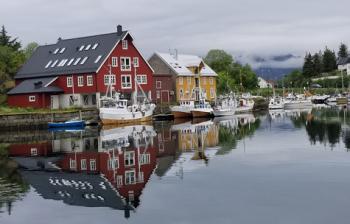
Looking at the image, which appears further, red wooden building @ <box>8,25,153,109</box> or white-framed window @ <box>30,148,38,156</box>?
red wooden building @ <box>8,25,153,109</box>

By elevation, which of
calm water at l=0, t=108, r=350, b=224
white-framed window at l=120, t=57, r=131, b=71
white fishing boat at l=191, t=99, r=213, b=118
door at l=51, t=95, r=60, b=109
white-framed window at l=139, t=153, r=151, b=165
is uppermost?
white-framed window at l=120, t=57, r=131, b=71

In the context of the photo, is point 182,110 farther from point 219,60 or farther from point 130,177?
point 219,60

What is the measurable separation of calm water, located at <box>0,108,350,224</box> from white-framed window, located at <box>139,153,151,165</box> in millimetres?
51

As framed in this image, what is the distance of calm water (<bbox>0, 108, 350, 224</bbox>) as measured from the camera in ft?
49.0

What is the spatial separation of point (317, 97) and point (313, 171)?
4316 inches

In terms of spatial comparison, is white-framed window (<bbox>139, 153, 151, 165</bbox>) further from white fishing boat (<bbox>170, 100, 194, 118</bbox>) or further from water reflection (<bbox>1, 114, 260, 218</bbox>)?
white fishing boat (<bbox>170, 100, 194, 118</bbox>)

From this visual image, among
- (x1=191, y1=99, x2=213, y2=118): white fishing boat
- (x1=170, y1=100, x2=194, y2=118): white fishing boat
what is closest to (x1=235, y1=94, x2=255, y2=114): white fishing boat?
(x1=191, y1=99, x2=213, y2=118): white fishing boat

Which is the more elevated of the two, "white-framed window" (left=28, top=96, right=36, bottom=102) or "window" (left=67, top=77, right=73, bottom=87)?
"window" (left=67, top=77, right=73, bottom=87)

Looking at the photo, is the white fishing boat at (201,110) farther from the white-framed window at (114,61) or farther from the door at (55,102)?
the door at (55,102)

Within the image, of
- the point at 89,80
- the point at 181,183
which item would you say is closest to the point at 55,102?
the point at 89,80

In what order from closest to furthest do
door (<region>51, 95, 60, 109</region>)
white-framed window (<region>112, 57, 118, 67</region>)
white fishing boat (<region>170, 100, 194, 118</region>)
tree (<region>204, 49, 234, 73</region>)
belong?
white-framed window (<region>112, 57, 118, 67</region>), door (<region>51, 95, 60, 109</region>), white fishing boat (<region>170, 100, 194, 118</region>), tree (<region>204, 49, 234, 73</region>)

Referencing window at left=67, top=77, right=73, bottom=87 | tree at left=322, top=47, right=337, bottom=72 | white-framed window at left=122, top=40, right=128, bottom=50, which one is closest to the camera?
window at left=67, top=77, right=73, bottom=87

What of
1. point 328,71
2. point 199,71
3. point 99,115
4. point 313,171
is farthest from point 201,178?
point 328,71

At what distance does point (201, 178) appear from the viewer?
67.6ft
